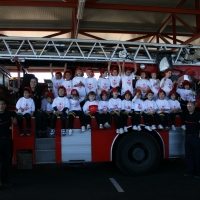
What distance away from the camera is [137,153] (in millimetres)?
6770

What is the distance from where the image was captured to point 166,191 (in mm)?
5590

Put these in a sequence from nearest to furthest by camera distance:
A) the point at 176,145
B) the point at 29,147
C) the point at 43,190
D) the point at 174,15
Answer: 1. the point at 43,190
2. the point at 29,147
3. the point at 176,145
4. the point at 174,15

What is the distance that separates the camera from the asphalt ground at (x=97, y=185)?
534 centimetres

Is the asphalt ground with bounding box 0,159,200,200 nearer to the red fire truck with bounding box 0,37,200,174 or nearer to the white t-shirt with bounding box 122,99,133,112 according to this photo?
the red fire truck with bounding box 0,37,200,174

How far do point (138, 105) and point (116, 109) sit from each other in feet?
1.88

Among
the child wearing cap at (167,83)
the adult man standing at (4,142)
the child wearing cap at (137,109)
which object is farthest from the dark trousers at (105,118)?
the child wearing cap at (167,83)

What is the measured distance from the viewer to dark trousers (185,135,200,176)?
6516 mm

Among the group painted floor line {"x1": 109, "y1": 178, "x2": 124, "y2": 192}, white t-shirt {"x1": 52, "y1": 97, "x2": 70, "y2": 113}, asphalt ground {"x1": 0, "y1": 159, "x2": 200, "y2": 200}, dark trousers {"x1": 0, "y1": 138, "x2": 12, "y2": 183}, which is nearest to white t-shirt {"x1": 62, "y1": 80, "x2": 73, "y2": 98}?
white t-shirt {"x1": 52, "y1": 97, "x2": 70, "y2": 113}

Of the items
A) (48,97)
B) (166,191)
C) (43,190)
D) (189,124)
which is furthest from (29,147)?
(189,124)

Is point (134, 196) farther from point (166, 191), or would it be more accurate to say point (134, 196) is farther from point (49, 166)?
point (49, 166)

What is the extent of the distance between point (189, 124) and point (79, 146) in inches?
97.7

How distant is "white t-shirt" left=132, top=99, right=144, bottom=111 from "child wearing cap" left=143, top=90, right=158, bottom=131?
10 centimetres

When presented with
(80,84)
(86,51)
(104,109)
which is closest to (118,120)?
(104,109)

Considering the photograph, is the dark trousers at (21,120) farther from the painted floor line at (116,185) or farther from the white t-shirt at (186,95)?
the white t-shirt at (186,95)
